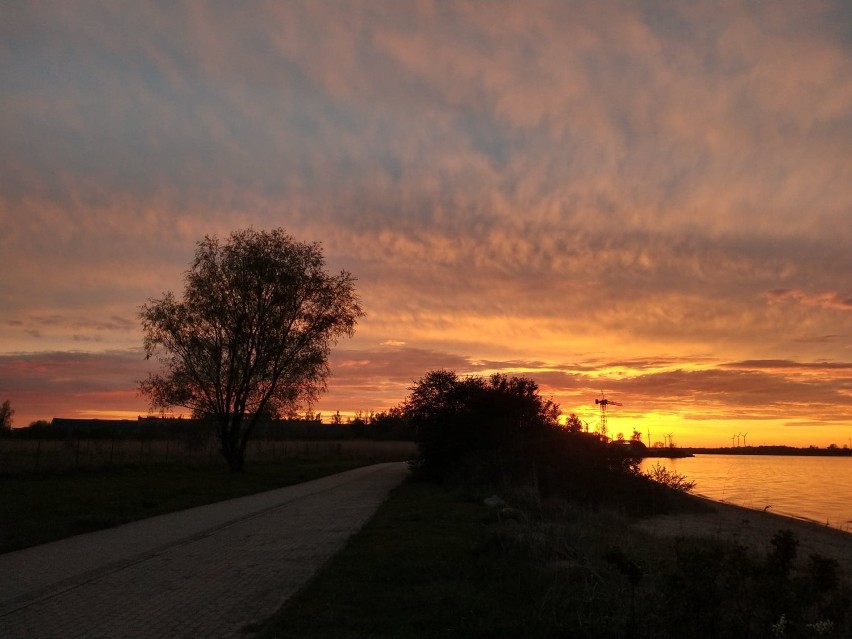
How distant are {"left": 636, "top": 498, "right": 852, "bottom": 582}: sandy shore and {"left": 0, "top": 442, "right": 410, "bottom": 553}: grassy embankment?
540 inches

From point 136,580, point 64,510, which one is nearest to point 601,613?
point 136,580

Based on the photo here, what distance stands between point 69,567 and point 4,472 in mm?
19440

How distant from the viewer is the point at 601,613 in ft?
21.7

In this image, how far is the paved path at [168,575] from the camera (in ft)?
24.3

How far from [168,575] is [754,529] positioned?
18000mm

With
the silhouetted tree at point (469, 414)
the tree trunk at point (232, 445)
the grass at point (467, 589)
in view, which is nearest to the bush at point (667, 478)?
the silhouetted tree at point (469, 414)

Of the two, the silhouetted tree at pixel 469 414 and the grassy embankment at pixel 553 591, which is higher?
the silhouetted tree at pixel 469 414

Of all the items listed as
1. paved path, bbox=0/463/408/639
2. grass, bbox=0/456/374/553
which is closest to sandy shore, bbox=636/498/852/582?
paved path, bbox=0/463/408/639

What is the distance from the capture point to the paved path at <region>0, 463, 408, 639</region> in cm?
739

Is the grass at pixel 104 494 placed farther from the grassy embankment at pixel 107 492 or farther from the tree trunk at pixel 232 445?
the tree trunk at pixel 232 445

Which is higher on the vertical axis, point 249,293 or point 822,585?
point 249,293

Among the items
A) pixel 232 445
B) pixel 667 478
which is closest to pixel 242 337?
pixel 232 445

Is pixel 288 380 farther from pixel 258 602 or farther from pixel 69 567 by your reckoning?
pixel 258 602

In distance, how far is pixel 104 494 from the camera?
21625 mm
